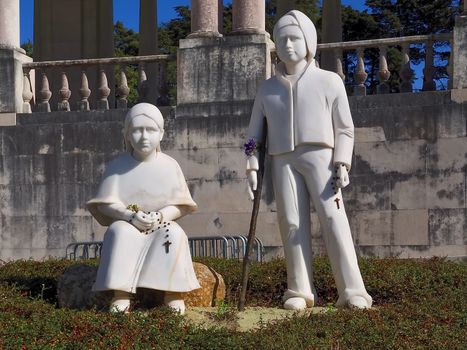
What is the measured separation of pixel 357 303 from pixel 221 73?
6926 mm

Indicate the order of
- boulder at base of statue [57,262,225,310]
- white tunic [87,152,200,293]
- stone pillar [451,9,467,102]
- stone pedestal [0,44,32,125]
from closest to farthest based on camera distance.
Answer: white tunic [87,152,200,293], boulder at base of statue [57,262,225,310], stone pillar [451,9,467,102], stone pedestal [0,44,32,125]

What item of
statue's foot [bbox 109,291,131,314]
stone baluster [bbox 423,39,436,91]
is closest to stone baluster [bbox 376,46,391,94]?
stone baluster [bbox 423,39,436,91]

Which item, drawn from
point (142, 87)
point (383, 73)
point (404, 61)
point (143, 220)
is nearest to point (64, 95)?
point (142, 87)

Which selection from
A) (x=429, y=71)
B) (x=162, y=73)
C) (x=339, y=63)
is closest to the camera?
(x=429, y=71)

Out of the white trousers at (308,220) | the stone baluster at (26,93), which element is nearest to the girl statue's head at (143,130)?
the white trousers at (308,220)

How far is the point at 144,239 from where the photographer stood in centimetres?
1066

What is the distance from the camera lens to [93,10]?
25266 mm

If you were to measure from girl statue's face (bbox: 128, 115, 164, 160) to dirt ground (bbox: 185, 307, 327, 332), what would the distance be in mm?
1686

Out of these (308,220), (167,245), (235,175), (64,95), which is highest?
(64,95)

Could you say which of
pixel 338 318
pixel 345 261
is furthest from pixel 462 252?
pixel 338 318

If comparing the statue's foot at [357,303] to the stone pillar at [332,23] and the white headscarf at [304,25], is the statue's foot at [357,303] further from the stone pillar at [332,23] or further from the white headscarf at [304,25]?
the stone pillar at [332,23]

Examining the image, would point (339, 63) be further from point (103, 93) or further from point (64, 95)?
point (64, 95)

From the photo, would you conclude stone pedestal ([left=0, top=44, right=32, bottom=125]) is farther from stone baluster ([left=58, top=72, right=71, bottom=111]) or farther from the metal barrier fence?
the metal barrier fence

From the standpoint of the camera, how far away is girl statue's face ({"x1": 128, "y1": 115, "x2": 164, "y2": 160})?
1093 cm
